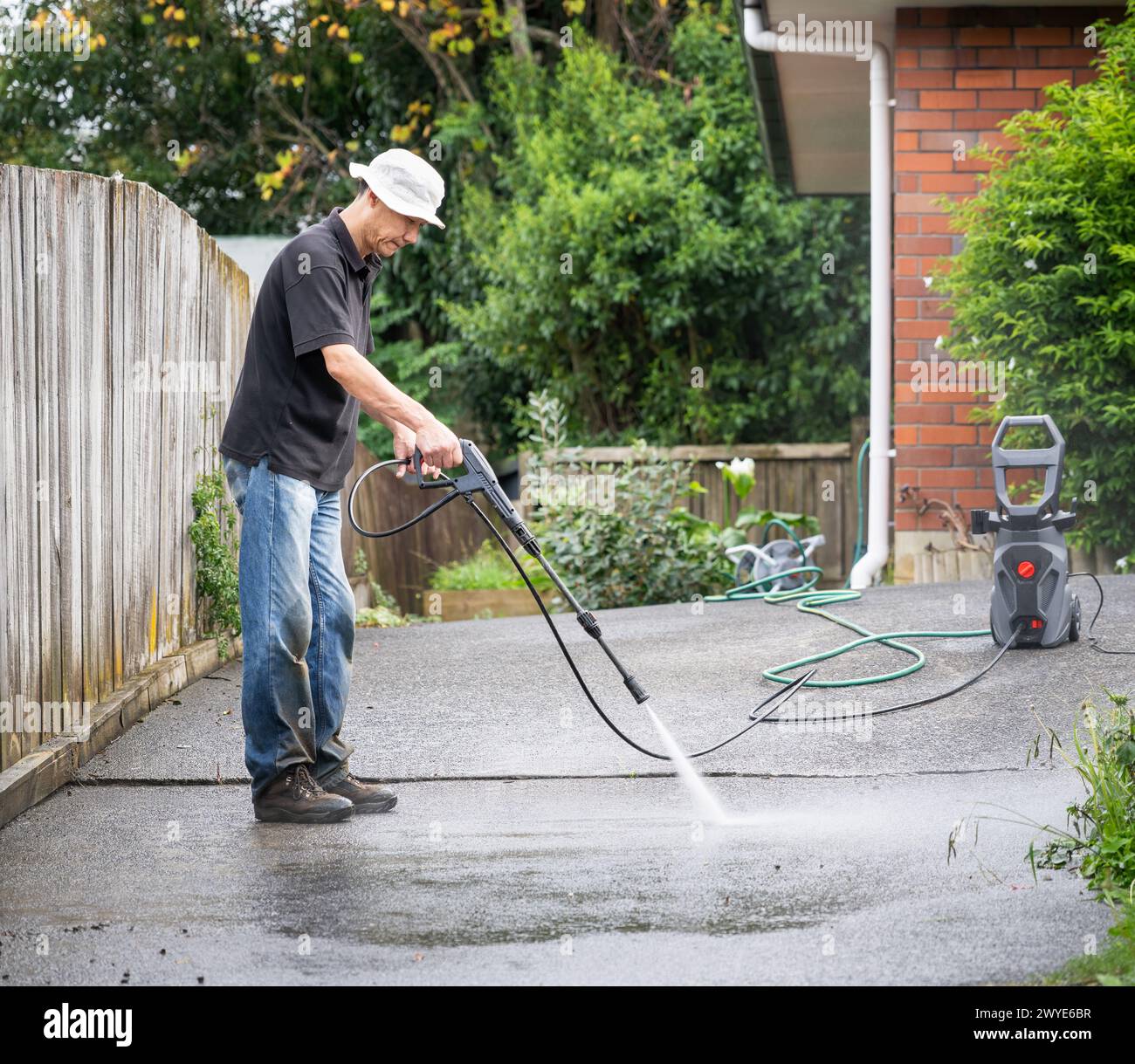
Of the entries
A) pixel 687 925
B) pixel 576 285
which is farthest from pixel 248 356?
pixel 576 285

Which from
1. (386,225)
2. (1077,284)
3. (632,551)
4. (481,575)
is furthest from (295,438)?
(481,575)

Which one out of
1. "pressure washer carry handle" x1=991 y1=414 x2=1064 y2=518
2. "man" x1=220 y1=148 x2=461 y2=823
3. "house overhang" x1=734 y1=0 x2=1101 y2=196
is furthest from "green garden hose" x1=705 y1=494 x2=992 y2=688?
"house overhang" x1=734 y1=0 x2=1101 y2=196

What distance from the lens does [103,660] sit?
18.0ft

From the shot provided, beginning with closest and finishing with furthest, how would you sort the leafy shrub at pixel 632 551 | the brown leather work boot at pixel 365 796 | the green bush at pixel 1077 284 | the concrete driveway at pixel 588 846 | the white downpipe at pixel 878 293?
the concrete driveway at pixel 588 846
the brown leather work boot at pixel 365 796
the green bush at pixel 1077 284
the white downpipe at pixel 878 293
the leafy shrub at pixel 632 551

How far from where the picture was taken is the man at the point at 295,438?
171 inches

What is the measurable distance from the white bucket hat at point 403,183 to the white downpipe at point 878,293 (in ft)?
18.3

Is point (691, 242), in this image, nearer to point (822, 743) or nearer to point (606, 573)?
point (606, 573)

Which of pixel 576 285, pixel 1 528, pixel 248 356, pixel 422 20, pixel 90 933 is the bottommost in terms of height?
pixel 90 933

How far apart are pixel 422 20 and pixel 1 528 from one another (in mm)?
16278

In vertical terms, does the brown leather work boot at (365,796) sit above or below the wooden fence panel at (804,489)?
below

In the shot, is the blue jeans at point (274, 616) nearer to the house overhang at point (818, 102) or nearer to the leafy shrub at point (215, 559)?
the leafy shrub at point (215, 559)

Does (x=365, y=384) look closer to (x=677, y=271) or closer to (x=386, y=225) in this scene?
(x=386, y=225)

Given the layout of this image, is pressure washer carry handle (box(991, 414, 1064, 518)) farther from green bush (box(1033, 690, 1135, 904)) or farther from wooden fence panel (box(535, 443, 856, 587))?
wooden fence panel (box(535, 443, 856, 587))

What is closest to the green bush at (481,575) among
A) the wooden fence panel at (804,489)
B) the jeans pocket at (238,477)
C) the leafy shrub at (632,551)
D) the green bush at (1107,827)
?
the leafy shrub at (632,551)
